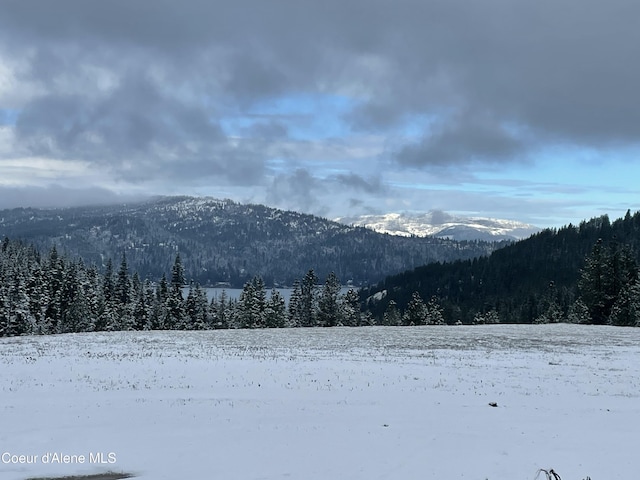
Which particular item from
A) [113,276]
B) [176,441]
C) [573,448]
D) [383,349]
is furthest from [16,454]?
[113,276]

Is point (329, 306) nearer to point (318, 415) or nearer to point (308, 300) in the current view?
point (308, 300)

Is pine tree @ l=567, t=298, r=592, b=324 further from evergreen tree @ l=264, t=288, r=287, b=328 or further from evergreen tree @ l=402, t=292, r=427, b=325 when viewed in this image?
evergreen tree @ l=264, t=288, r=287, b=328

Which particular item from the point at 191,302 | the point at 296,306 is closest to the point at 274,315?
the point at 296,306

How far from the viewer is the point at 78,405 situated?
19.7 meters

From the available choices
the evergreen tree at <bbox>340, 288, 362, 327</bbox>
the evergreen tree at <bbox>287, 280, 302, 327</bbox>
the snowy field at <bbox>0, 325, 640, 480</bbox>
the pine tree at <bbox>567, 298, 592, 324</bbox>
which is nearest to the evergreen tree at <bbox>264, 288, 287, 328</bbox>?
the evergreen tree at <bbox>287, 280, 302, 327</bbox>

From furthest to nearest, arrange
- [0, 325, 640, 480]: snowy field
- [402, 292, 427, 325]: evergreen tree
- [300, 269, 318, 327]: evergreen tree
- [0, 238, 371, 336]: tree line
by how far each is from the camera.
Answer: [300, 269, 318, 327]: evergreen tree
[402, 292, 427, 325]: evergreen tree
[0, 238, 371, 336]: tree line
[0, 325, 640, 480]: snowy field

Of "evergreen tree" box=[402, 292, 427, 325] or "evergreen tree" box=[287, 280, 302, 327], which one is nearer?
"evergreen tree" box=[402, 292, 427, 325]

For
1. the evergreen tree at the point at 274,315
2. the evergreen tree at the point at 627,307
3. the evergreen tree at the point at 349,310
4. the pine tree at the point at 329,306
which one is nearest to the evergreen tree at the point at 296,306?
the evergreen tree at the point at 274,315

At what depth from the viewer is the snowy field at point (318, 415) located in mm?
13898

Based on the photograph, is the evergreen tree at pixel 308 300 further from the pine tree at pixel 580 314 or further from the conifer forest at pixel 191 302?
the pine tree at pixel 580 314

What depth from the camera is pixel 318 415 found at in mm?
18875

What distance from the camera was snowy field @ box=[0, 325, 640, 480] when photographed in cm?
1390

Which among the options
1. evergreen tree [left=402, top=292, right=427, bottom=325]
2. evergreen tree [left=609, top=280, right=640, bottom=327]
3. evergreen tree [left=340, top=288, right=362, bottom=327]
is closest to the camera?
evergreen tree [left=609, top=280, right=640, bottom=327]

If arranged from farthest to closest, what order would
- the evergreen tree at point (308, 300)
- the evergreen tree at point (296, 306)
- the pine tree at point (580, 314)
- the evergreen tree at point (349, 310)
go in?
the evergreen tree at point (296, 306) < the evergreen tree at point (308, 300) < the evergreen tree at point (349, 310) < the pine tree at point (580, 314)
